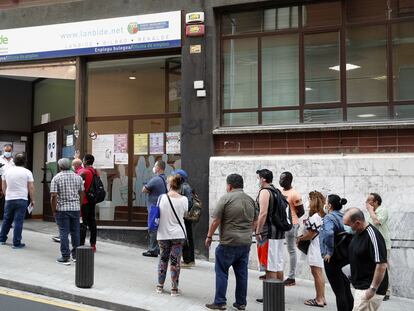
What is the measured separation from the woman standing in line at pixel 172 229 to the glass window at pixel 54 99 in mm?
6147

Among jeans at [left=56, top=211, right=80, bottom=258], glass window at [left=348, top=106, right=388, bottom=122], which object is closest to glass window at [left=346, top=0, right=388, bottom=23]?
glass window at [left=348, top=106, right=388, bottom=122]

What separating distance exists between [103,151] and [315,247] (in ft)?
19.5

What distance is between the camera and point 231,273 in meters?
9.21

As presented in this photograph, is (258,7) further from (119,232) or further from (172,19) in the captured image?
(119,232)

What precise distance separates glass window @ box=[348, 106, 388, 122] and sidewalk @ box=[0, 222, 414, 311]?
3.20 meters

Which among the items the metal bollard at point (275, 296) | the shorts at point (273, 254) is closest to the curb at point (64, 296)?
the metal bollard at point (275, 296)

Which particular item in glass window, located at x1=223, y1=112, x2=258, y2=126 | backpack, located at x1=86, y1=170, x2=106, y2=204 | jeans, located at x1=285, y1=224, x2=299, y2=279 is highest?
glass window, located at x1=223, y1=112, x2=258, y2=126

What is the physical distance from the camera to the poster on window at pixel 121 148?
1135 cm

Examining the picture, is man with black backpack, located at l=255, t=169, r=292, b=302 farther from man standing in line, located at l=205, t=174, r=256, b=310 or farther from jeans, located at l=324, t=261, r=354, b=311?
jeans, located at l=324, t=261, r=354, b=311

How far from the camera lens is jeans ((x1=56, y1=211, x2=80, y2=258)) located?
836 centimetres

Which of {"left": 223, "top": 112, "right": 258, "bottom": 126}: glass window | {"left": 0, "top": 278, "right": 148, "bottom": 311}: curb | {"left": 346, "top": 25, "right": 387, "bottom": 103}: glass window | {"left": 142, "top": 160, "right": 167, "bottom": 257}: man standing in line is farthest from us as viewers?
{"left": 223, "top": 112, "right": 258, "bottom": 126}: glass window

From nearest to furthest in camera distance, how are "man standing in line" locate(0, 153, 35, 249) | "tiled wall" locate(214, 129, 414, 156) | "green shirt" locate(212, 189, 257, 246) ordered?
"green shirt" locate(212, 189, 257, 246), "tiled wall" locate(214, 129, 414, 156), "man standing in line" locate(0, 153, 35, 249)

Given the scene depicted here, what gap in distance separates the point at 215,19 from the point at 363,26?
115 inches

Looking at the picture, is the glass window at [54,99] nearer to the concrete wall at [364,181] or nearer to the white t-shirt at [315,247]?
the concrete wall at [364,181]
